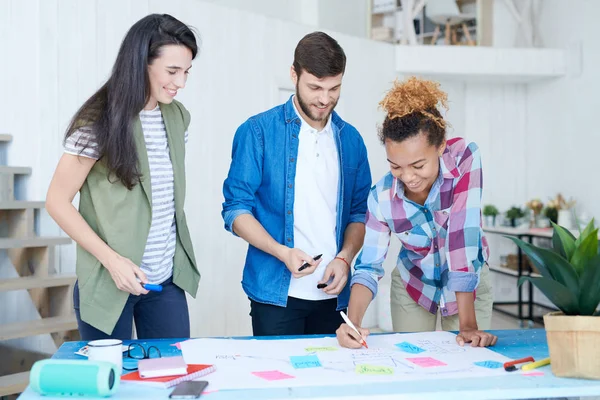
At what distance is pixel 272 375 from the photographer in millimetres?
1899

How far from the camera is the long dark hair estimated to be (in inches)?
87.4

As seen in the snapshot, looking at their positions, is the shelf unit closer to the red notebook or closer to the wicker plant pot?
the wicker plant pot

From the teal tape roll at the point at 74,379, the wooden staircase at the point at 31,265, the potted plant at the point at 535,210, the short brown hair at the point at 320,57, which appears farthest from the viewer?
the potted plant at the point at 535,210

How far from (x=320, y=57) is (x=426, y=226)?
27.3 inches

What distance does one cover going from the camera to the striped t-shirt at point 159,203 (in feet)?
7.75

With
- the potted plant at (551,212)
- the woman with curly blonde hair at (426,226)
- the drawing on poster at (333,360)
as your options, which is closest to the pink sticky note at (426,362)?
the drawing on poster at (333,360)

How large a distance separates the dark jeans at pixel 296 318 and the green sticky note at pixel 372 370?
684mm

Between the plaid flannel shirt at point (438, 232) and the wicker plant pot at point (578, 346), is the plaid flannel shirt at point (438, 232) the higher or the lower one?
the higher one

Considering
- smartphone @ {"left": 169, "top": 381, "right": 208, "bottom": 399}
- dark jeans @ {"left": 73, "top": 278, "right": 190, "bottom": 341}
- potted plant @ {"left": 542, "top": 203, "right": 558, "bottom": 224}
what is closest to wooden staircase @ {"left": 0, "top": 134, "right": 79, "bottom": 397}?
dark jeans @ {"left": 73, "top": 278, "right": 190, "bottom": 341}

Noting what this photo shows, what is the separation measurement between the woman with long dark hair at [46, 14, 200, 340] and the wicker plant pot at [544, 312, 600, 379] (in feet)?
3.86

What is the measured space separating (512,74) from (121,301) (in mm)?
5632

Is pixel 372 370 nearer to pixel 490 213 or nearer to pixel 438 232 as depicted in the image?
pixel 438 232

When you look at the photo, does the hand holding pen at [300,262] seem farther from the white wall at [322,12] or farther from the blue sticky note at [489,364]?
the white wall at [322,12]

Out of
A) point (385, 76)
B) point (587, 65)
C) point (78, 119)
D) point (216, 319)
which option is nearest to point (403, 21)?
point (385, 76)
